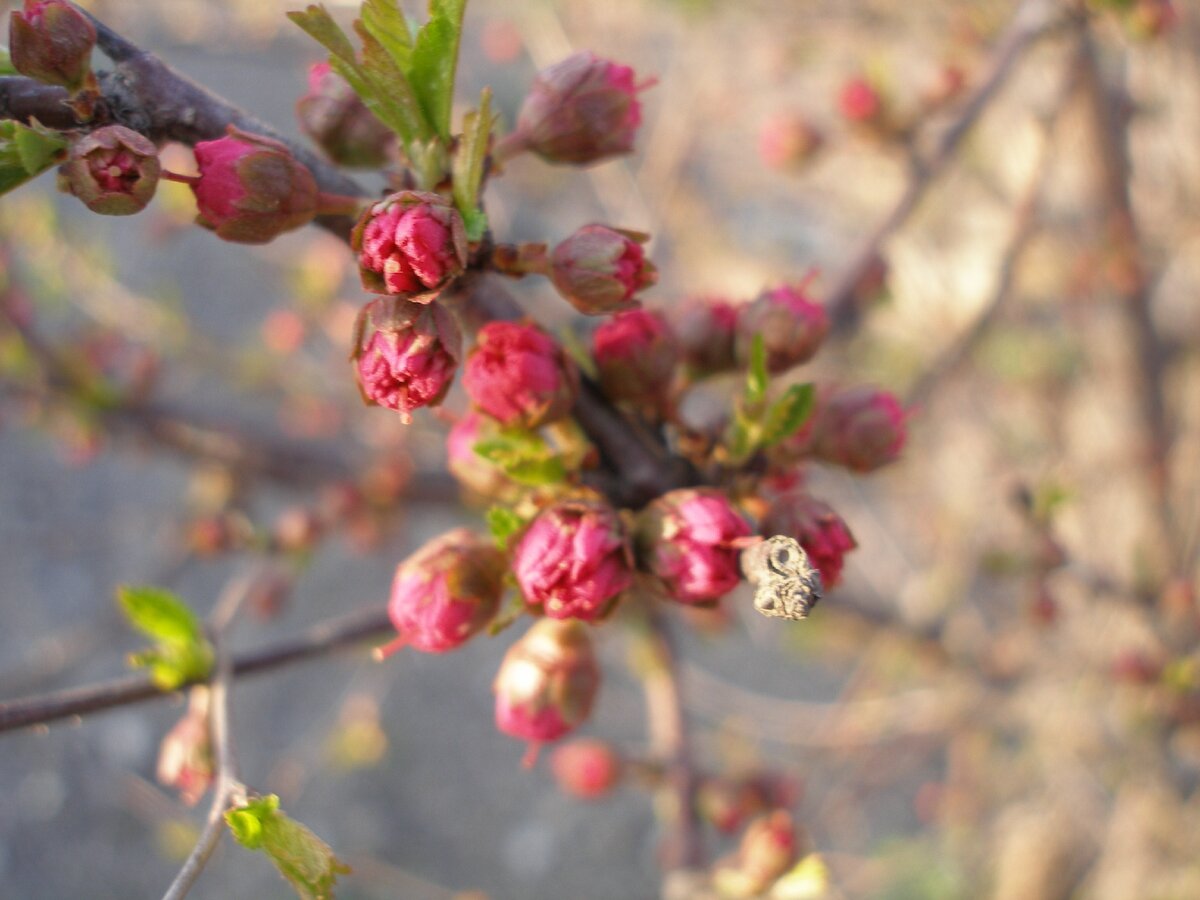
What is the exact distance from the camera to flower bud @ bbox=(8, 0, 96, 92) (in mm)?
706

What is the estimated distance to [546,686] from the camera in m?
1.02

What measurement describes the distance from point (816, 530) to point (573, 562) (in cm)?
24

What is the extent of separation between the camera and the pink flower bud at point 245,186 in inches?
29.0

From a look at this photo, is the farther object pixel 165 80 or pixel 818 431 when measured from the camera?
pixel 818 431

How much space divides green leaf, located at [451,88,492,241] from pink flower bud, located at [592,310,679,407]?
233 mm

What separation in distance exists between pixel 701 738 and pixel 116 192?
4.09m

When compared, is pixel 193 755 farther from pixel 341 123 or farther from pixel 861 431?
pixel 861 431

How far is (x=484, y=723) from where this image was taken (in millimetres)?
5566

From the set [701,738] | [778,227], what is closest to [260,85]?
[778,227]

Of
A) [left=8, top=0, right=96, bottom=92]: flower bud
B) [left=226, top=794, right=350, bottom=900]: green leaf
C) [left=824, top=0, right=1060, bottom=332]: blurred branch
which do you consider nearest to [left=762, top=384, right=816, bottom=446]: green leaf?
[left=226, top=794, right=350, bottom=900]: green leaf

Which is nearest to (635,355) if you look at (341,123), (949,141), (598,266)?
(598,266)

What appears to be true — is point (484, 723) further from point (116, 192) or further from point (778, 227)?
point (116, 192)

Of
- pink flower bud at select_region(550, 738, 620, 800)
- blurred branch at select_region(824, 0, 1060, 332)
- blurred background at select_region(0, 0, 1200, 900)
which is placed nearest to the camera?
blurred branch at select_region(824, 0, 1060, 332)

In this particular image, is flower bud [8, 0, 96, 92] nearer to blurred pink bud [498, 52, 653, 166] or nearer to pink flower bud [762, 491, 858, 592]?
blurred pink bud [498, 52, 653, 166]
